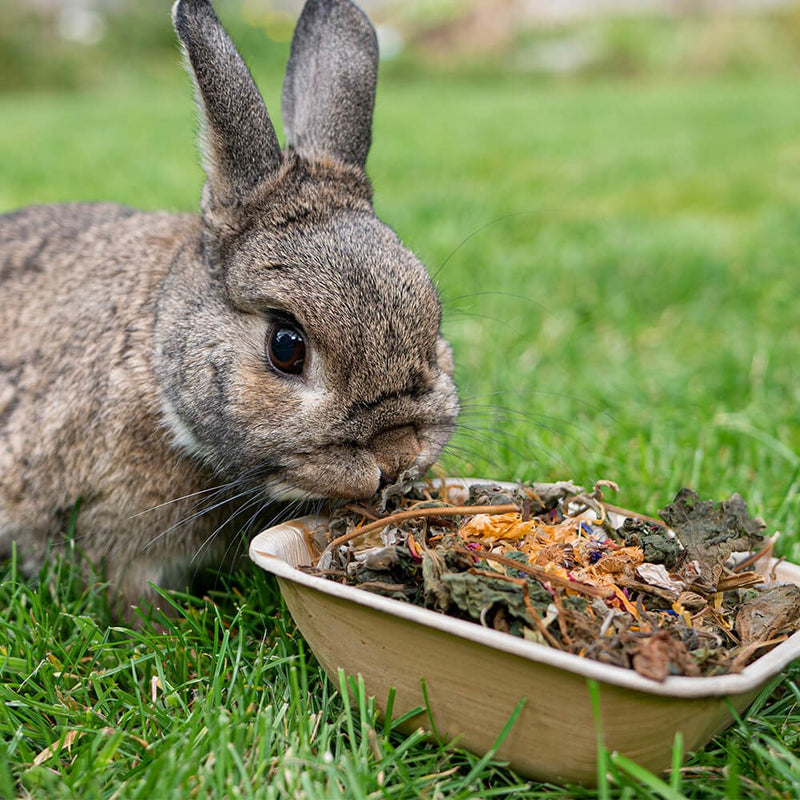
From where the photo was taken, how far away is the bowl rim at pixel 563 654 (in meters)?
1.94

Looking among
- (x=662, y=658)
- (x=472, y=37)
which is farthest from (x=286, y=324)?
(x=472, y=37)

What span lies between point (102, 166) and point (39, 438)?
6.06 m

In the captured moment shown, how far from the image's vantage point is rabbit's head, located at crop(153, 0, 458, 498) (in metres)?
2.62

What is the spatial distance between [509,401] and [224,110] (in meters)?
1.85

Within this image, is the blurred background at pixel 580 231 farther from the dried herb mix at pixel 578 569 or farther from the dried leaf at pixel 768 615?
the dried leaf at pixel 768 615

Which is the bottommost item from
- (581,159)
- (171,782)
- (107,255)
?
(171,782)

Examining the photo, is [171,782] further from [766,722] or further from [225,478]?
[766,722]

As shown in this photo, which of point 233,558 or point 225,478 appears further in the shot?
point 233,558

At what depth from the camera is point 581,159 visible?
970cm

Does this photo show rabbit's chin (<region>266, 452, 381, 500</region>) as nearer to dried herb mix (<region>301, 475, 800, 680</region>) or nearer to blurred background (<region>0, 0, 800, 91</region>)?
dried herb mix (<region>301, 475, 800, 680</region>)

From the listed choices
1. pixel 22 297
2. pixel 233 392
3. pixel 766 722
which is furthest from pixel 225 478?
pixel 766 722

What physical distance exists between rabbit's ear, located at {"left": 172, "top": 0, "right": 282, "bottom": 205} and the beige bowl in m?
1.21

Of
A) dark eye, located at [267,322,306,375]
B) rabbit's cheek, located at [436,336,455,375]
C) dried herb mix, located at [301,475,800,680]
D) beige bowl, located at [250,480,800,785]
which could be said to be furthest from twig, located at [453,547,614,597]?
rabbit's cheek, located at [436,336,455,375]

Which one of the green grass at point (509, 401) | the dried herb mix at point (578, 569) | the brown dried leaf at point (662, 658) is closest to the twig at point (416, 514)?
the dried herb mix at point (578, 569)
